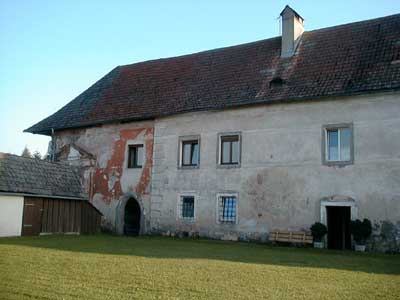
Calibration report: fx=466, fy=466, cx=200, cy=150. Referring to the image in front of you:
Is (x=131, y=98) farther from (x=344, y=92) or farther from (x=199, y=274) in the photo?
(x=199, y=274)

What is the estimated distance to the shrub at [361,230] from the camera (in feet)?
53.1

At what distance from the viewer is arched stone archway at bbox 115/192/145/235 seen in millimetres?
22734

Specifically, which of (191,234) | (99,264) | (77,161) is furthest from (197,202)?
(99,264)

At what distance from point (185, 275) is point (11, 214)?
11.5 metres

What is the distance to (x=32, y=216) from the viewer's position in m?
19.3

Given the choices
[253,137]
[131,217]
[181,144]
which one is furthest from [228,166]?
[131,217]

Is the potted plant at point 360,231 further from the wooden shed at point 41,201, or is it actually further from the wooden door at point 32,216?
the wooden door at point 32,216

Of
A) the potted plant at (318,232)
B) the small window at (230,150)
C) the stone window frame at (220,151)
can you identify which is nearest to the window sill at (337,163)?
the potted plant at (318,232)

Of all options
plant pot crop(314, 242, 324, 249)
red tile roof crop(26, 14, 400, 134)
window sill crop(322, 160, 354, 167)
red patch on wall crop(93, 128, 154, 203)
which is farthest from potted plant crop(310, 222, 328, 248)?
red patch on wall crop(93, 128, 154, 203)

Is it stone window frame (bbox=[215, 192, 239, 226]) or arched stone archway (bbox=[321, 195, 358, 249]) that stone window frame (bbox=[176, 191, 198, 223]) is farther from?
arched stone archway (bbox=[321, 195, 358, 249])

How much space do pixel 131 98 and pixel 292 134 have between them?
941 centimetres

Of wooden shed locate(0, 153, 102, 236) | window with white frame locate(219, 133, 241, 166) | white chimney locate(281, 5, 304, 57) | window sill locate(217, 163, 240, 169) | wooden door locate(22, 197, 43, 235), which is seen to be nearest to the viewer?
wooden shed locate(0, 153, 102, 236)

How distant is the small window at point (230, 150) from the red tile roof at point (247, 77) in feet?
4.97

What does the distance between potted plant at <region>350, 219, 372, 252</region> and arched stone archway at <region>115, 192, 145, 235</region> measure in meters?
10.2
